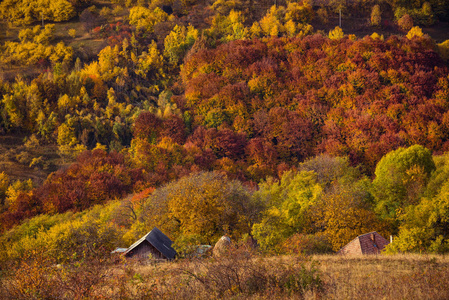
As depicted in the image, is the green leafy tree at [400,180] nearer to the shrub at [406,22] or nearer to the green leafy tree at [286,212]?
the green leafy tree at [286,212]

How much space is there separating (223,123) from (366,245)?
63538mm

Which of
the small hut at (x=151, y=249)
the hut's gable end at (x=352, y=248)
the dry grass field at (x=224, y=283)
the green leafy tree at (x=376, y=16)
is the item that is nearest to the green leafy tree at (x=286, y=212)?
the hut's gable end at (x=352, y=248)

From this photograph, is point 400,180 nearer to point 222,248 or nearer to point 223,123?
point 222,248

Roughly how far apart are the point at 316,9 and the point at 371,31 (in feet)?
58.6

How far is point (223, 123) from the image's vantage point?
3755 inches

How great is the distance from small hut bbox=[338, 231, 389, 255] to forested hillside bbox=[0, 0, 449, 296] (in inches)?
60.7

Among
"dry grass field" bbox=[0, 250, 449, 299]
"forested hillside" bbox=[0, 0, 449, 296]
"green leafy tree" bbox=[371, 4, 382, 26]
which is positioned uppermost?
"dry grass field" bbox=[0, 250, 449, 299]

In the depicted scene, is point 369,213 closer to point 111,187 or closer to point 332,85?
point 111,187

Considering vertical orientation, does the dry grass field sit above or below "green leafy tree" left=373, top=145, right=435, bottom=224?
above

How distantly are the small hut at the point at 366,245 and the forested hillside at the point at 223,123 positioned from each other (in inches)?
60.7

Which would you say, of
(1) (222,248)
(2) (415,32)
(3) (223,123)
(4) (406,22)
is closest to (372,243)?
(1) (222,248)

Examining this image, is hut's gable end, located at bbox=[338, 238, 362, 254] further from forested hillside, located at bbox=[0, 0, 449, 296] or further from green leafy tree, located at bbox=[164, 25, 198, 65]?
green leafy tree, located at bbox=[164, 25, 198, 65]

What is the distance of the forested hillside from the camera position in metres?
39.2

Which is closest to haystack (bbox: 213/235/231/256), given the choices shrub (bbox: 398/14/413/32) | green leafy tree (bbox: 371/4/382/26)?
green leafy tree (bbox: 371/4/382/26)
